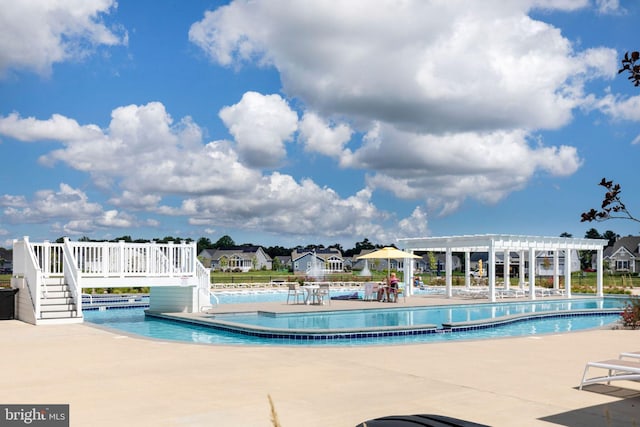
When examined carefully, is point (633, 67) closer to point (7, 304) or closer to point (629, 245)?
point (7, 304)

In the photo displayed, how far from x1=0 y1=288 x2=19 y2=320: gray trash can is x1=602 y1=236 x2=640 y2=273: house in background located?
8120 centimetres

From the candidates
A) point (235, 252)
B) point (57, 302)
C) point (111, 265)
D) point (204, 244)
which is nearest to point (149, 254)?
point (111, 265)

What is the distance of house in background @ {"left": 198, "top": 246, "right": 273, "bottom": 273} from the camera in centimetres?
10639

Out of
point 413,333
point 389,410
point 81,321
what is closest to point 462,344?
point 413,333

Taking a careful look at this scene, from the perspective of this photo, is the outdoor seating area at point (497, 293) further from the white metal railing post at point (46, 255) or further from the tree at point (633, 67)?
the tree at point (633, 67)

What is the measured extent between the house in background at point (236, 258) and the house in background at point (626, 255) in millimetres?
57622

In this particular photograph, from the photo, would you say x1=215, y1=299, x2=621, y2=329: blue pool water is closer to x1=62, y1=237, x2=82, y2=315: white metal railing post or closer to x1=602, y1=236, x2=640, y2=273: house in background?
x1=62, y1=237, x2=82, y2=315: white metal railing post

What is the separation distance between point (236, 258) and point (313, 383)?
10282 cm

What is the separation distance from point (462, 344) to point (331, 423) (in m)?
6.30

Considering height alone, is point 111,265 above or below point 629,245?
above

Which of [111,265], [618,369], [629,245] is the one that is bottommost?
[618,369]

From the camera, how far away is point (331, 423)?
5750 mm

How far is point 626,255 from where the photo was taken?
281 ft

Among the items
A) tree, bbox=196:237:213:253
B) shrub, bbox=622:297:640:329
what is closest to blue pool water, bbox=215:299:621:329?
shrub, bbox=622:297:640:329
